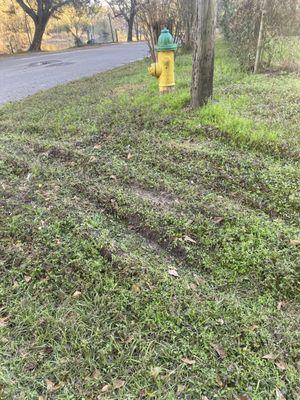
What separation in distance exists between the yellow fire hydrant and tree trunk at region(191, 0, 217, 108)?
88cm

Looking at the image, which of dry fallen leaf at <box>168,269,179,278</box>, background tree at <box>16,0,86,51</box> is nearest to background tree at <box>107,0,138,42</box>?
background tree at <box>16,0,86,51</box>

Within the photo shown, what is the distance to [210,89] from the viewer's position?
4.91 meters

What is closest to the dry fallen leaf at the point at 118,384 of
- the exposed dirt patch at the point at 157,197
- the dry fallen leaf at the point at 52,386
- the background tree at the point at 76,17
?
the dry fallen leaf at the point at 52,386

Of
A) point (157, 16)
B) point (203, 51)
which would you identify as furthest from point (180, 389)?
point (157, 16)

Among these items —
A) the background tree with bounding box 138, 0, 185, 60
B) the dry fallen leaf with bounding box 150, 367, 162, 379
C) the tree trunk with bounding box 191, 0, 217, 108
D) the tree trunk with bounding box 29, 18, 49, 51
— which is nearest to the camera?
the dry fallen leaf with bounding box 150, 367, 162, 379

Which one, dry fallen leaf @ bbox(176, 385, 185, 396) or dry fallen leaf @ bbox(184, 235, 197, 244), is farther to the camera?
dry fallen leaf @ bbox(184, 235, 197, 244)

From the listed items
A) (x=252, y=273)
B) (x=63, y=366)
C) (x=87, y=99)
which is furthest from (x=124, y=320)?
(x=87, y=99)

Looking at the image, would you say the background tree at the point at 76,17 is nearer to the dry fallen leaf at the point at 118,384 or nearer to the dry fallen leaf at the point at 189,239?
the dry fallen leaf at the point at 189,239

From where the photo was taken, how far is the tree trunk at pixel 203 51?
441cm

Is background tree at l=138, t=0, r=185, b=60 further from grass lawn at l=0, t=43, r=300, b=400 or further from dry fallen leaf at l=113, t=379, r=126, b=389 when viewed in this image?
dry fallen leaf at l=113, t=379, r=126, b=389

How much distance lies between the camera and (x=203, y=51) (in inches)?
180

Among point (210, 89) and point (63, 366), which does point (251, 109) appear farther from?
point (63, 366)

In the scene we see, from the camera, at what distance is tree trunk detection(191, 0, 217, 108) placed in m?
4.41

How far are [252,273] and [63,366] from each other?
139 centimetres
